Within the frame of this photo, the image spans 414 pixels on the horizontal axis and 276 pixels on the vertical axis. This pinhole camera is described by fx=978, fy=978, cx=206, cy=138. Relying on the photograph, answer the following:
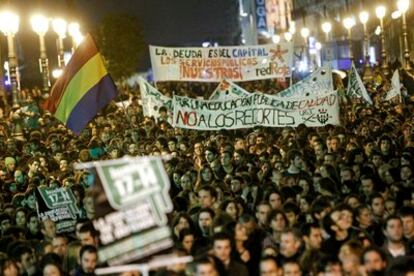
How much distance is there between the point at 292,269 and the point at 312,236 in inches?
46.8

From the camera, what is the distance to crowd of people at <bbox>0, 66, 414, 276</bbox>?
864 centimetres

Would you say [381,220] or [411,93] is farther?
[411,93]

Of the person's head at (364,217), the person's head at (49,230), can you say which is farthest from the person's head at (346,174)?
the person's head at (49,230)

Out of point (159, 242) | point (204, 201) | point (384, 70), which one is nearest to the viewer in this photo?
point (159, 242)

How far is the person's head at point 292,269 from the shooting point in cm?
797

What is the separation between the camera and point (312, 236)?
9.12m

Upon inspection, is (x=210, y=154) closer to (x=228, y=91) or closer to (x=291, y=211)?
(x=228, y=91)

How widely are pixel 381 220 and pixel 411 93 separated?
16.3 meters

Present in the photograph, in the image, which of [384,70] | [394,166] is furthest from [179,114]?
[384,70]

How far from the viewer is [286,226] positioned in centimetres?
975

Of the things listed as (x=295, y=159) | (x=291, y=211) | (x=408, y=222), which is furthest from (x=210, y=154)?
(x=408, y=222)

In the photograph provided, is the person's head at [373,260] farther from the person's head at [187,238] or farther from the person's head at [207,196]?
the person's head at [207,196]

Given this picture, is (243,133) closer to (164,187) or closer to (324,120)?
(324,120)

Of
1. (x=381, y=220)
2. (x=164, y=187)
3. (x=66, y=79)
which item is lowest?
(x=381, y=220)
